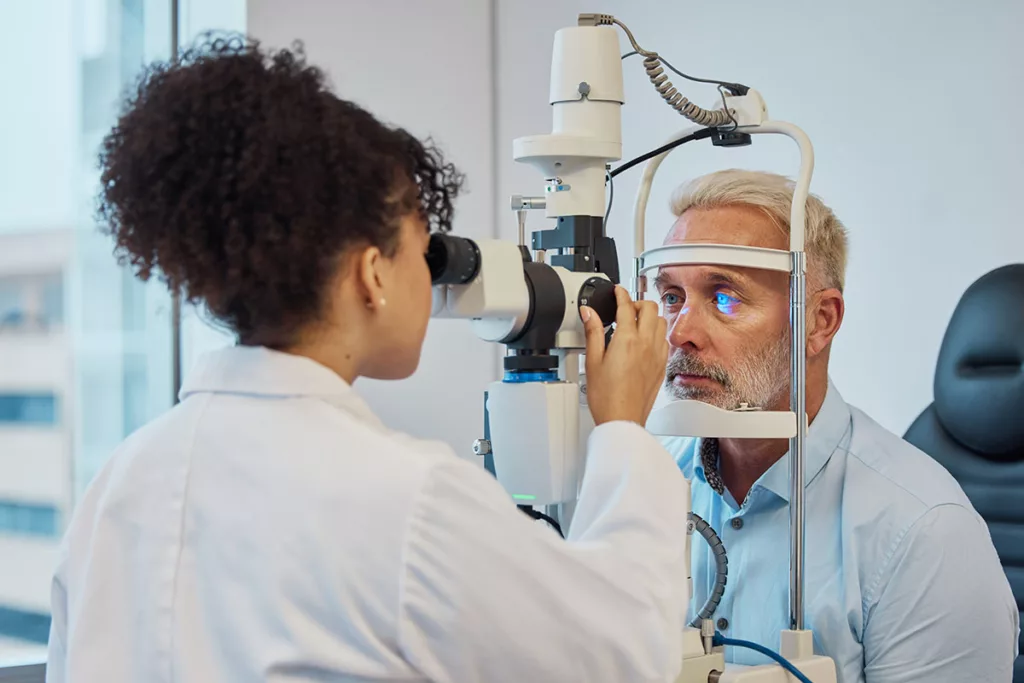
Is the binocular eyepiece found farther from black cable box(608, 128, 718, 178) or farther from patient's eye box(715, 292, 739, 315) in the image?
patient's eye box(715, 292, 739, 315)

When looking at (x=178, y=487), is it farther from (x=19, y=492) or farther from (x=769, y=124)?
(x=19, y=492)

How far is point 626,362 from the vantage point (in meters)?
1.11

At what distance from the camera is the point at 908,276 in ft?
7.57

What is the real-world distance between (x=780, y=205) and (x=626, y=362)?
0.63 m

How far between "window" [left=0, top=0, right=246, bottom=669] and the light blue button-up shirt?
1725 millimetres

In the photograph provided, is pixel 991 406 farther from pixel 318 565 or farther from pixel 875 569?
pixel 318 565

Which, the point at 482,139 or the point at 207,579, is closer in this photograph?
the point at 207,579

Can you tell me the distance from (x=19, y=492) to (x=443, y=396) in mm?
1126

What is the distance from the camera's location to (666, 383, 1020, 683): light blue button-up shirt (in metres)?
1.36

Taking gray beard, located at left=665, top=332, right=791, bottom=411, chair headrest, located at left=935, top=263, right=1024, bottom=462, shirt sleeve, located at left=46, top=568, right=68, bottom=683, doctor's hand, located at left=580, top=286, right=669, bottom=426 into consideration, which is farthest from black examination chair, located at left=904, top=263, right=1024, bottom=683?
shirt sleeve, located at left=46, top=568, right=68, bottom=683

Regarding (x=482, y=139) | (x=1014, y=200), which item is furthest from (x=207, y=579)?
(x=482, y=139)

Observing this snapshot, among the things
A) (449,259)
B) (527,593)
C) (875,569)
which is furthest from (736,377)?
(527,593)

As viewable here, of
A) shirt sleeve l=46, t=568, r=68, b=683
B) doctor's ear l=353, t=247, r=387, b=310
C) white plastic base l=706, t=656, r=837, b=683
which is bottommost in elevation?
white plastic base l=706, t=656, r=837, b=683

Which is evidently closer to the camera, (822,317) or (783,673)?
(783,673)
